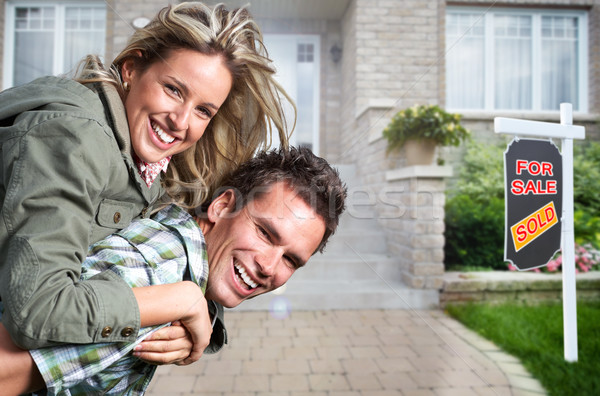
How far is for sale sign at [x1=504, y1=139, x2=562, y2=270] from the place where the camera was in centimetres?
73

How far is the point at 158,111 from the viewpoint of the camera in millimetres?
538

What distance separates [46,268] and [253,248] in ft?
0.84

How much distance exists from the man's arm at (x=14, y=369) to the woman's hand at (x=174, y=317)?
98 millimetres

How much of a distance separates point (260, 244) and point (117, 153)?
0.22 metres

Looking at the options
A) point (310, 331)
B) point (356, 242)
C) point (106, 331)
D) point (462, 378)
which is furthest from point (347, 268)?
point (106, 331)

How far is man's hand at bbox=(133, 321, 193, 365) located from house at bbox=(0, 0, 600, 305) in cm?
51

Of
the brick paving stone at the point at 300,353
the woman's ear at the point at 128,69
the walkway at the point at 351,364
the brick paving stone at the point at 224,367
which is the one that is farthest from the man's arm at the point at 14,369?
the brick paving stone at the point at 300,353

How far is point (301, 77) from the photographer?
2.96 feet

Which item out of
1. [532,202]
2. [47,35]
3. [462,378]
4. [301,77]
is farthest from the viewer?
[47,35]

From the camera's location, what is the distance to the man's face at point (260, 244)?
0.54 m

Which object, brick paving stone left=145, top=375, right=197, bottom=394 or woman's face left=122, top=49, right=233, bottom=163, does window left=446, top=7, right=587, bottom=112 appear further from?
brick paving stone left=145, top=375, right=197, bottom=394

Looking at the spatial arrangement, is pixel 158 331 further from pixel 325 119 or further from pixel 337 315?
pixel 337 315

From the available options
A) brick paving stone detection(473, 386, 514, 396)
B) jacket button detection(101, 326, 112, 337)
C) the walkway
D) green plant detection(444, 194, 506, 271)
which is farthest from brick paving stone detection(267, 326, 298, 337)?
jacket button detection(101, 326, 112, 337)

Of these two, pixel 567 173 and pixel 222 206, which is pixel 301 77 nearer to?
pixel 222 206
